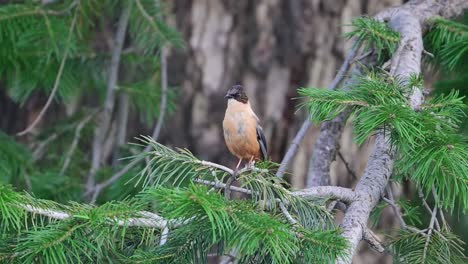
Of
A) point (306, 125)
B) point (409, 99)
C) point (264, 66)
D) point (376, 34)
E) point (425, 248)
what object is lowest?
point (425, 248)

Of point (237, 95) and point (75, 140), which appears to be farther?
point (75, 140)

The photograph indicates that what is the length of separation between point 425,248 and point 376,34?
90 cm

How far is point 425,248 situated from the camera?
8.52ft

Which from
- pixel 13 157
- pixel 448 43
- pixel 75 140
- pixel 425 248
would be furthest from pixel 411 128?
pixel 75 140

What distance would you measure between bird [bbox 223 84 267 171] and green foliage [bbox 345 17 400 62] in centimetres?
92

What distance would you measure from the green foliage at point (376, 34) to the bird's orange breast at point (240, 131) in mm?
919

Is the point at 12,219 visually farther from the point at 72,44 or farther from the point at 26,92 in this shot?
the point at 26,92

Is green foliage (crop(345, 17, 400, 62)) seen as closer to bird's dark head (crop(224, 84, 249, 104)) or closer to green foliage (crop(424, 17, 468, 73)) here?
green foliage (crop(424, 17, 468, 73))

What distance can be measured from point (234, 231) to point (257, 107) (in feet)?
10.9

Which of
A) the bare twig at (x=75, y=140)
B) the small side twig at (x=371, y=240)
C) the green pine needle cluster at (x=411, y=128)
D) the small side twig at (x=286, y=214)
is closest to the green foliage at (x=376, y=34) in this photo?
the green pine needle cluster at (x=411, y=128)

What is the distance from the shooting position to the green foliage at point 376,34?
304 cm

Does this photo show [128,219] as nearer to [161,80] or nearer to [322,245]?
[322,245]

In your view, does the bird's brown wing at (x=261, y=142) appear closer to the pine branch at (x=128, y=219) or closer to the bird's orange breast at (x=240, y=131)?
the bird's orange breast at (x=240, y=131)

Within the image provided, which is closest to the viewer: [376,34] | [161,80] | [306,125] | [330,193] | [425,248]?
[330,193]
